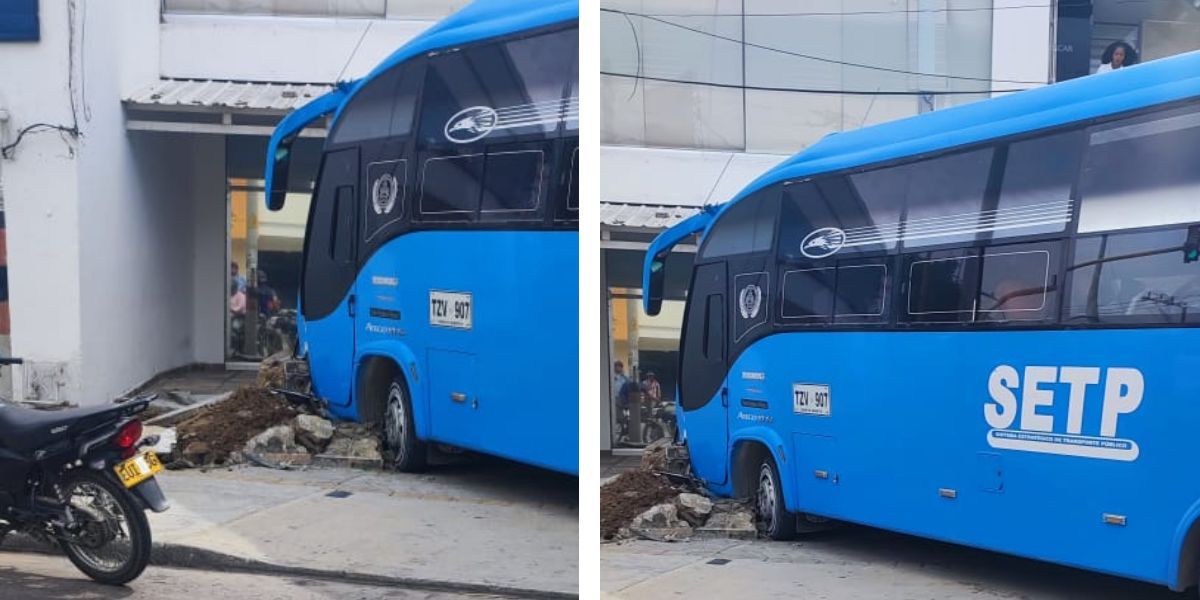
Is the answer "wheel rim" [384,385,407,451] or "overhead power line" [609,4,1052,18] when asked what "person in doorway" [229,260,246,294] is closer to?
"wheel rim" [384,385,407,451]

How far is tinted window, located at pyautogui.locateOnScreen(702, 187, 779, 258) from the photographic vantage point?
7.03 ft

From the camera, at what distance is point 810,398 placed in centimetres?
209

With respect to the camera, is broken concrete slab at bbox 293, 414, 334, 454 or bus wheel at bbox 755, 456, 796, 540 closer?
bus wheel at bbox 755, 456, 796, 540

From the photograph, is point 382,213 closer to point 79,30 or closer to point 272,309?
point 272,309

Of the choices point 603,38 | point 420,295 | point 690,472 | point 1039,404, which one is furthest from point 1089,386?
point 420,295

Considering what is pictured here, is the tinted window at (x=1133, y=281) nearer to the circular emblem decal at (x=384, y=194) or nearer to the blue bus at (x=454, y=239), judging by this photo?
the blue bus at (x=454, y=239)

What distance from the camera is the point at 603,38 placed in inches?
89.8

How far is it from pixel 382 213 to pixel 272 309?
32 centimetres

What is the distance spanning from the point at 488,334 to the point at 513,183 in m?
0.31

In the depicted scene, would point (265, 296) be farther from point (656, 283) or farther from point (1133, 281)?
point (1133, 281)

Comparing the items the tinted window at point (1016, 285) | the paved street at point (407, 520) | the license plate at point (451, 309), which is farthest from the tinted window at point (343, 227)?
the tinted window at point (1016, 285)

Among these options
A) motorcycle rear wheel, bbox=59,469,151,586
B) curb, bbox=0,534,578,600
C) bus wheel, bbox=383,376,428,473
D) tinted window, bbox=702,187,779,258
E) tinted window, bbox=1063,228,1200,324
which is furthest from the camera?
bus wheel, bbox=383,376,428,473

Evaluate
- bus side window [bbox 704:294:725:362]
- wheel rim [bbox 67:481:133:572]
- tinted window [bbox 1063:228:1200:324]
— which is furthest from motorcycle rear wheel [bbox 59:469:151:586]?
tinted window [bbox 1063:228:1200:324]

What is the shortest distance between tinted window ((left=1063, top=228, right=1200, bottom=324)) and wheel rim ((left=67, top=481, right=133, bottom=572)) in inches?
71.1
